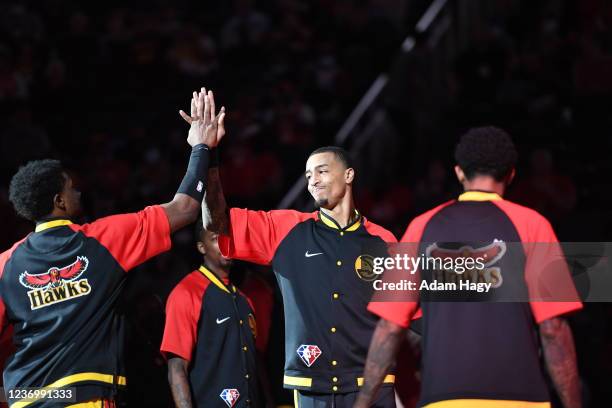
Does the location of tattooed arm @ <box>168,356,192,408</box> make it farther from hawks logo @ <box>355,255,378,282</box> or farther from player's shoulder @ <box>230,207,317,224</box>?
hawks logo @ <box>355,255,378,282</box>

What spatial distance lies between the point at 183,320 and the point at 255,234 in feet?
2.18

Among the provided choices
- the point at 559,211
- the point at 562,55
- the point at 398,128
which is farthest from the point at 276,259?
the point at 562,55

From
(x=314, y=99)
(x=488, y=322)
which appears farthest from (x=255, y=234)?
(x=314, y=99)

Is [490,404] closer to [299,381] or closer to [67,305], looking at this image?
[299,381]

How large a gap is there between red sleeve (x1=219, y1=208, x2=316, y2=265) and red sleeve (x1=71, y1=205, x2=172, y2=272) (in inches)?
22.9

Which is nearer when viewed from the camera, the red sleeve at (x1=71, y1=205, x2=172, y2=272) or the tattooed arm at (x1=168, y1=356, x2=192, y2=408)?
the red sleeve at (x1=71, y1=205, x2=172, y2=272)

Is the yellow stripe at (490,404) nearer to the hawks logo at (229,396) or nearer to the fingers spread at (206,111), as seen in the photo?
the hawks logo at (229,396)

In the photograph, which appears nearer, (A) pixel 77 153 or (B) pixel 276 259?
(B) pixel 276 259

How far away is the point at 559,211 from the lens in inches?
371

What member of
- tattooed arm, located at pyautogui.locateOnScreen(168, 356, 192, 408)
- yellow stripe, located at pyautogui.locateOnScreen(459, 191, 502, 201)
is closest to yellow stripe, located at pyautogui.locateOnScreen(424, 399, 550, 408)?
yellow stripe, located at pyautogui.locateOnScreen(459, 191, 502, 201)

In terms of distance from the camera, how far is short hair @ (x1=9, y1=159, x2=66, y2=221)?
498 centimetres

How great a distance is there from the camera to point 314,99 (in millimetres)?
12609

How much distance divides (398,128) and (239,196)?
206 cm

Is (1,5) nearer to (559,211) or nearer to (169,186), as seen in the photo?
(169,186)
